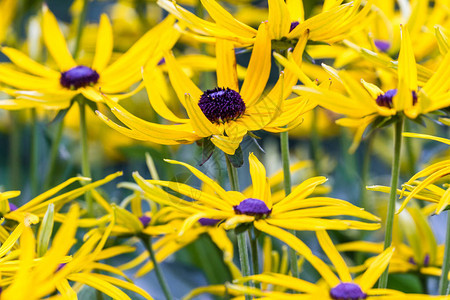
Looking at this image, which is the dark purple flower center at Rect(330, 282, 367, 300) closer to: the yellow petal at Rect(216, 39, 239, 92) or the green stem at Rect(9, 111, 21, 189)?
the yellow petal at Rect(216, 39, 239, 92)

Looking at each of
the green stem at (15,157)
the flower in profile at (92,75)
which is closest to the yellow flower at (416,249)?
the flower in profile at (92,75)

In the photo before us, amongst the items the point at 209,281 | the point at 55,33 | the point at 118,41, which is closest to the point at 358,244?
the point at 209,281

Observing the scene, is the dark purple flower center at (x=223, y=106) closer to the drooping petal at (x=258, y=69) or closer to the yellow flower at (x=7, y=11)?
the drooping petal at (x=258, y=69)

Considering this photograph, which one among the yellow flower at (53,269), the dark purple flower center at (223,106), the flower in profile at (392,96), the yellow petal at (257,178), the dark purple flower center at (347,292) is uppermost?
the dark purple flower center at (223,106)

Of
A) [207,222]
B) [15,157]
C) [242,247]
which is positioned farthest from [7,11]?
[242,247]

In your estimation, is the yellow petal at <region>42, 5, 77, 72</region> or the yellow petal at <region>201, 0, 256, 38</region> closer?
the yellow petal at <region>201, 0, 256, 38</region>

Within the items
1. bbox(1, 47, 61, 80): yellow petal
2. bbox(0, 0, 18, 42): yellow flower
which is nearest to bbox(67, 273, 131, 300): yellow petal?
bbox(1, 47, 61, 80): yellow petal
